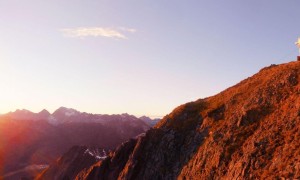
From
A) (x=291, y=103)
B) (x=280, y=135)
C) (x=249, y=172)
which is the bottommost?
(x=249, y=172)

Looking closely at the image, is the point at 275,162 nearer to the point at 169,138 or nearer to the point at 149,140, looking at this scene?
the point at 169,138

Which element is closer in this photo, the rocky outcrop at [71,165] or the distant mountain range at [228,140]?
the distant mountain range at [228,140]

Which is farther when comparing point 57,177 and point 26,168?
point 26,168

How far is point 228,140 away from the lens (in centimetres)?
5325

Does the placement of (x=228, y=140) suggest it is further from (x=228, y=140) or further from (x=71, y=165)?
(x=71, y=165)

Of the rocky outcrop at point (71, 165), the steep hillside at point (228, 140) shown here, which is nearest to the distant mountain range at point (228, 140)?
the steep hillside at point (228, 140)

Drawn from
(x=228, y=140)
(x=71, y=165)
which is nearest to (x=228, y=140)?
(x=228, y=140)

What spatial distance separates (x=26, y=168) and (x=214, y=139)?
509 ft

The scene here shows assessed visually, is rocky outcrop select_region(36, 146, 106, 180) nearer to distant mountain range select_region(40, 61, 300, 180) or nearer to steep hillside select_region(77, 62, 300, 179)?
distant mountain range select_region(40, 61, 300, 180)

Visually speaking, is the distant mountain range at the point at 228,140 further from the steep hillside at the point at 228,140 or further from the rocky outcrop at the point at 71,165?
the rocky outcrop at the point at 71,165

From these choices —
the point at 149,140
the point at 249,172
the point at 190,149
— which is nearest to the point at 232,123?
the point at 190,149

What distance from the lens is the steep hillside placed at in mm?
43250

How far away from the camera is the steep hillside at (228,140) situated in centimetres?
4325

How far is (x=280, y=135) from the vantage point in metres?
45.0
